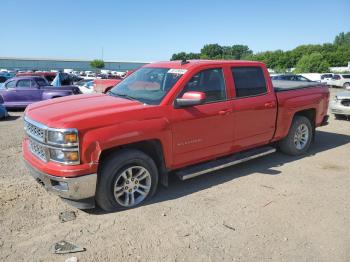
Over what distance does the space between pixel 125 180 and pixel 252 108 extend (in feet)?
8.19

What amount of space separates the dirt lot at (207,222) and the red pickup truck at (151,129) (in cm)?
34

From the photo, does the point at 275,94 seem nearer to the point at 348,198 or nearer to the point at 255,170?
the point at 255,170

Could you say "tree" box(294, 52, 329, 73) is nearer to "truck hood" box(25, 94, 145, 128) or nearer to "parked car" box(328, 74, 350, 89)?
"parked car" box(328, 74, 350, 89)

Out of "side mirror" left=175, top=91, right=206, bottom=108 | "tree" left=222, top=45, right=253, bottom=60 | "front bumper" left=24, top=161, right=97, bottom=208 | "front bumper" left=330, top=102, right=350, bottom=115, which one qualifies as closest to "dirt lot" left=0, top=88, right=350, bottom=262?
"front bumper" left=24, top=161, right=97, bottom=208

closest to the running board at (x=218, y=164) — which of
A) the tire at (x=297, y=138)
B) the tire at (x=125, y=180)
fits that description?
the tire at (x=125, y=180)

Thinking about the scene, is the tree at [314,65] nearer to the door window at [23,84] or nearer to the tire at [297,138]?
the door window at [23,84]

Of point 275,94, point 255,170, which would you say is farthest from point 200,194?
point 275,94

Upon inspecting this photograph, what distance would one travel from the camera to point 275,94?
6.15 metres

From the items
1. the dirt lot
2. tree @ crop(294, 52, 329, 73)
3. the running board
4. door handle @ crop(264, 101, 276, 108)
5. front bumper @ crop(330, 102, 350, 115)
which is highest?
tree @ crop(294, 52, 329, 73)

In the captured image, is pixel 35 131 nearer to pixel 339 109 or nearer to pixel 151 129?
pixel 151 129

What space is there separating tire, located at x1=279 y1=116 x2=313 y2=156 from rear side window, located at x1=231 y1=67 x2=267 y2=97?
1.24 m

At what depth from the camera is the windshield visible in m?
4.81

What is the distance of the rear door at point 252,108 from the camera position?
18.0 feet

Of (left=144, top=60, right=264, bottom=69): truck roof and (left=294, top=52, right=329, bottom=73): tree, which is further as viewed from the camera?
(left=294, top=52, right=329, bottom=73): tree
